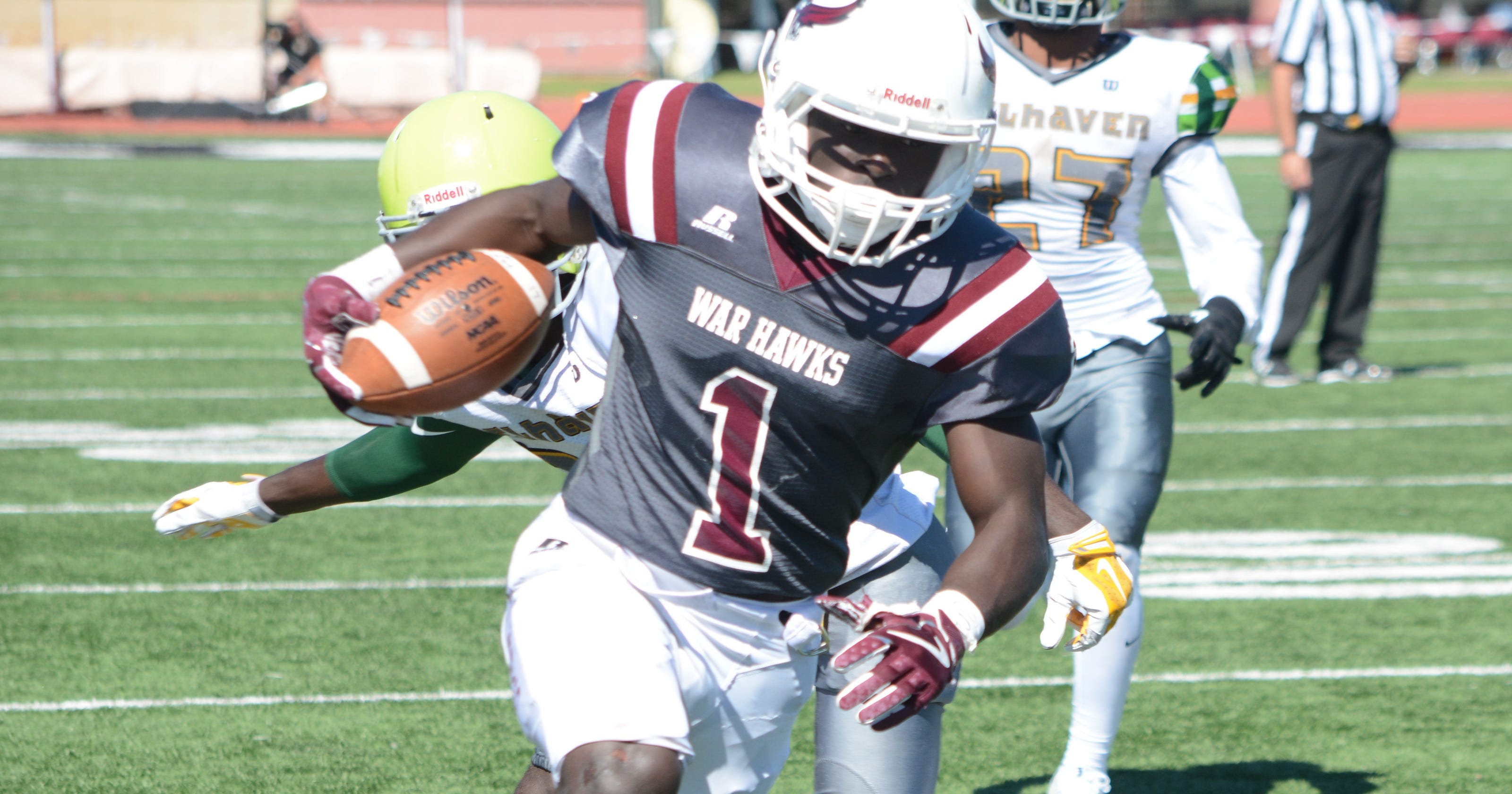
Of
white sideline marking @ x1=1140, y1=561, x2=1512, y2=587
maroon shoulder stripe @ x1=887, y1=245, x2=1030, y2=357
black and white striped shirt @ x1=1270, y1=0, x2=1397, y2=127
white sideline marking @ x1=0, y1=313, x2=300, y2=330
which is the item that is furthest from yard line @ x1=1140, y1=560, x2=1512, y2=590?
white sideline marking @ x1=0, y1=313, x2=300, y2=330

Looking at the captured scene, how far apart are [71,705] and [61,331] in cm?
642

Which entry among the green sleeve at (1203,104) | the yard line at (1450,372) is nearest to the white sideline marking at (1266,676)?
the green sleeve at (1203,104)

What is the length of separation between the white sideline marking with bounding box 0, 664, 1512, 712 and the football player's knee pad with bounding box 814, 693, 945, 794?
1.87 metres

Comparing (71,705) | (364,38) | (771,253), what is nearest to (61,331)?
(71,705)

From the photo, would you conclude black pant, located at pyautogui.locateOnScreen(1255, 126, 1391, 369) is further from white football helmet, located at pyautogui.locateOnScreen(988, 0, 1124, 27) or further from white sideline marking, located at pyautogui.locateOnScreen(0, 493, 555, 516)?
white football helmet, located at pyautogui.locateOnScreen(988, 0, 1124, 27)

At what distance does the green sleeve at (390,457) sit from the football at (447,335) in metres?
0.86

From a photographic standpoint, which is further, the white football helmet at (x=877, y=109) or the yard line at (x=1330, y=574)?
the yard line at (x=1330, y=574)

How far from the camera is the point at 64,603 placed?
5465 millimetres

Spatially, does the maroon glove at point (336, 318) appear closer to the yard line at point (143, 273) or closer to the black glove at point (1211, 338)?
the black glove at point (1211, 338)

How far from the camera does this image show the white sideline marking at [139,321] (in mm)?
10680

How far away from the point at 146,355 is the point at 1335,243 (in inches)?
258

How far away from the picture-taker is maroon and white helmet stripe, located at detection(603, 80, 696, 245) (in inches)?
105

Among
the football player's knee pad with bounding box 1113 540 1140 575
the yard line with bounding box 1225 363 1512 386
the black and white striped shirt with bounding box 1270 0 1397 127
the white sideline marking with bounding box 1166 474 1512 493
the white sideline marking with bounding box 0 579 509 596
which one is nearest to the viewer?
the football player's knee pad with bounding box 1113 540 1140 575

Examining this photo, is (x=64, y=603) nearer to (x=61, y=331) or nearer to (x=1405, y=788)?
(x=1405, y=788)
